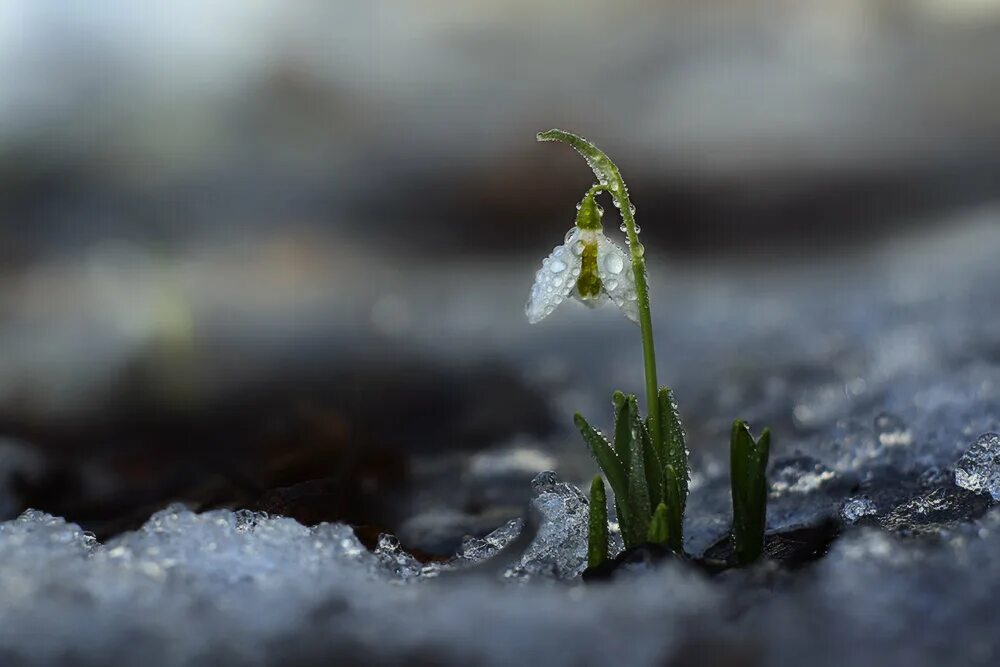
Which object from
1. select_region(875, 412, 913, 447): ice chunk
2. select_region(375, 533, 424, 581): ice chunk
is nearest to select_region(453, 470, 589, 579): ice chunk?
select_region(375, 533, 424, 581): ice chunk

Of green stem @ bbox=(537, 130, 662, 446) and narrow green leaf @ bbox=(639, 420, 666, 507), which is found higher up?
green stem @ bbox=(537, 130, 662, 446)

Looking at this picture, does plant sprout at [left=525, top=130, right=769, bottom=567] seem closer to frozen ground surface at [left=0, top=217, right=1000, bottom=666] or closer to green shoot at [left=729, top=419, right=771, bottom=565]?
green shoot at [left=729, top=419, right=771, bottom=565]

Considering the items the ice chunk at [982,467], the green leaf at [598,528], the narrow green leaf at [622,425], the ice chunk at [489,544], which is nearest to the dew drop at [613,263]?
the narrow green leaf at [622,425]

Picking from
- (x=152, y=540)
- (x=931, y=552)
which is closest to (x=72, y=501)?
(x=152, y=540)

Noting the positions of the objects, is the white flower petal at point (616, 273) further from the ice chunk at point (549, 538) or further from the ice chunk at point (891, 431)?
the ice chunk at point (891, 431)

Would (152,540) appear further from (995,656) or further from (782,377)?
(782,377)

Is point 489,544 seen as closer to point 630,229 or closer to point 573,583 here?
point 573,583

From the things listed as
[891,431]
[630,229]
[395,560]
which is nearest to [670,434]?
[630,229]
